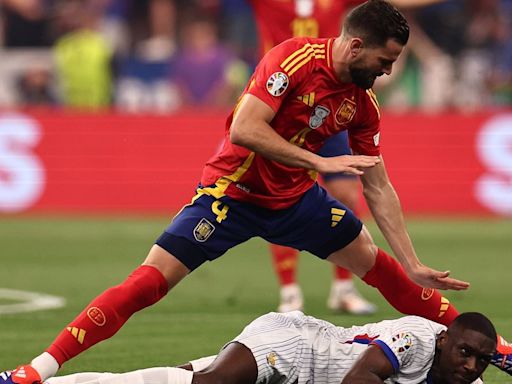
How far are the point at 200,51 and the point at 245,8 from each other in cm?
225

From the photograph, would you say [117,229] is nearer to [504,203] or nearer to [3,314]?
[504,203]

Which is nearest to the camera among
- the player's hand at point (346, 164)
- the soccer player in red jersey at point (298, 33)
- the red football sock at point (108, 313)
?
the player's hand at point (346, 164)

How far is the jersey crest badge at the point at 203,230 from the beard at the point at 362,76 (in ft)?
3.80

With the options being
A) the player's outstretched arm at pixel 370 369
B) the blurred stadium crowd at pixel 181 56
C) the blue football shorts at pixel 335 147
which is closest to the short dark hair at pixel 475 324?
the player's outstretched arm at pixel 370 369

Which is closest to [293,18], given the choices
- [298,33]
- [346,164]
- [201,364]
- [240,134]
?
[298,33]

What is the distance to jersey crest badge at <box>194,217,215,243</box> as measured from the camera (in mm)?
7543

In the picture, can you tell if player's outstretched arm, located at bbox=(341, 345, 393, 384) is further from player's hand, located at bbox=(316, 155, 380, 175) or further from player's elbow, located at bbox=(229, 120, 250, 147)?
player's elbow, located at bbox=(229, 120, 250, 147)

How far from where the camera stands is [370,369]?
6602 millimetres

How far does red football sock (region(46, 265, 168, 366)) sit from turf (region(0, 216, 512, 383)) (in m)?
0.99

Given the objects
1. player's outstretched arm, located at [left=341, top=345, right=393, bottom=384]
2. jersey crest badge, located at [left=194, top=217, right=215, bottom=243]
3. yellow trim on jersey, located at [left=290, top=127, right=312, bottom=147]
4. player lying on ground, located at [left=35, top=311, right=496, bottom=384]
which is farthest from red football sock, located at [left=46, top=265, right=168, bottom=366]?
player's outstretched arm, located at [left=341, top=345, right=393, bottom=384]

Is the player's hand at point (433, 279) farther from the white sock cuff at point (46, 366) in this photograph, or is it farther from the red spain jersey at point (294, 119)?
the white sock cuff at point (46, 366)

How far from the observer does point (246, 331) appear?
709 cm

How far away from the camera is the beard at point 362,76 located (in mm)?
7281

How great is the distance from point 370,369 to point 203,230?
146 cm
